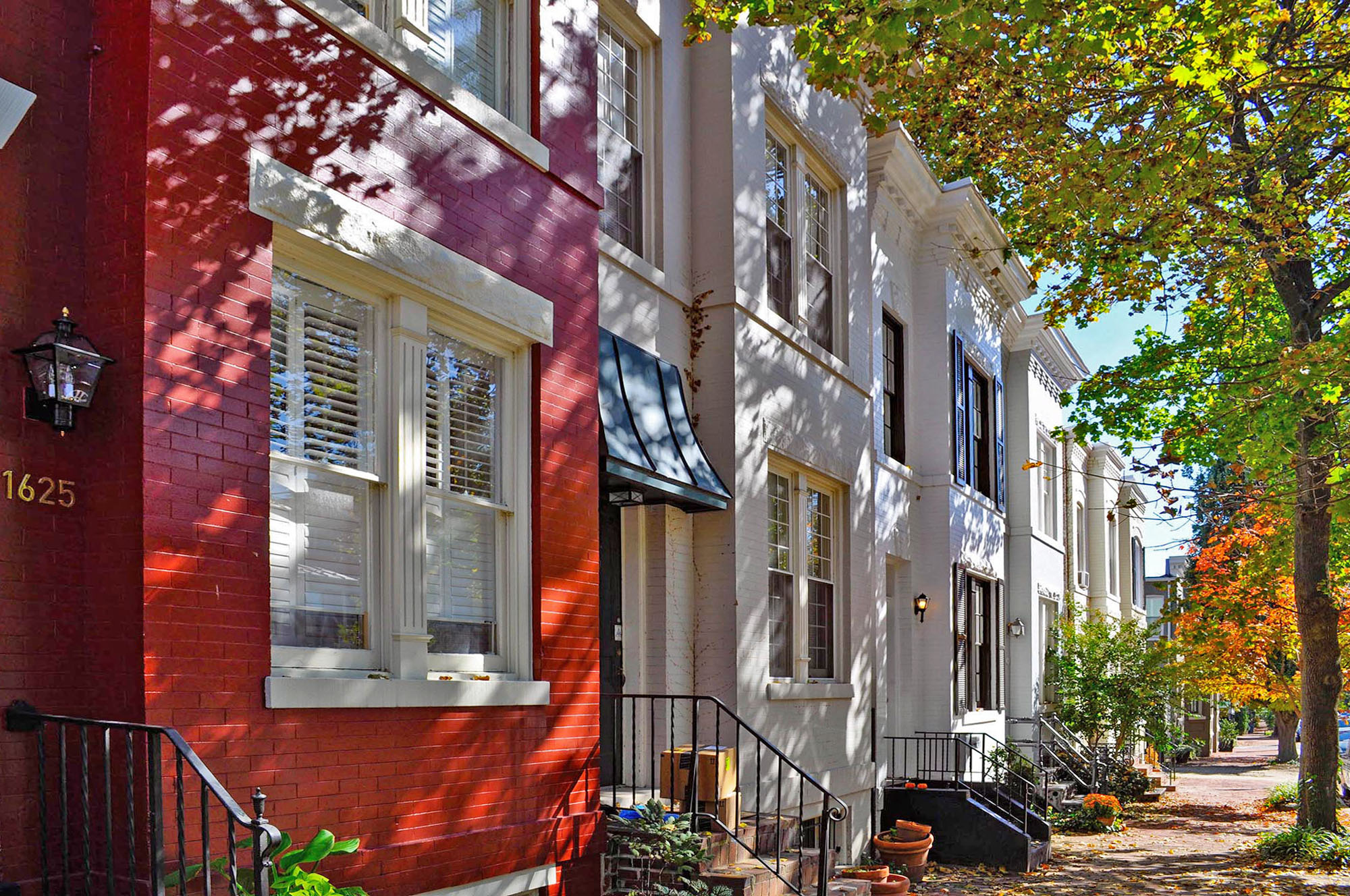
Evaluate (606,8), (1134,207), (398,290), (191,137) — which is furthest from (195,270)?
(1134,207)

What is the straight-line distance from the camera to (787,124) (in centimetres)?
1288

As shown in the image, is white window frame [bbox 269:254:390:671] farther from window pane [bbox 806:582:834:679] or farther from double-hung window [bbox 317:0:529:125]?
window pane [bbox 806:582:834:679]

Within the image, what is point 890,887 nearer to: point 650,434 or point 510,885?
point 650,434

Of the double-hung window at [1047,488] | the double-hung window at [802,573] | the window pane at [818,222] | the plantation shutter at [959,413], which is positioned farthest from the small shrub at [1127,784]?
the window pane at [818,222]

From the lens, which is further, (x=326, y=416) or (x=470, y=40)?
(x=470, y=40)

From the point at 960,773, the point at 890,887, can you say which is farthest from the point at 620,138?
the point at 960,773

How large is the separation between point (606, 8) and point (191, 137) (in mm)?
5707

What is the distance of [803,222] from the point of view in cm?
1330

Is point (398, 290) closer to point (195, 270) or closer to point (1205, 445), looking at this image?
point (195, 270)

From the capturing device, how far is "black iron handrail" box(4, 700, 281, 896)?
185 inches

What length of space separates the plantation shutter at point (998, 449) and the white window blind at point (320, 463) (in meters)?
16.5

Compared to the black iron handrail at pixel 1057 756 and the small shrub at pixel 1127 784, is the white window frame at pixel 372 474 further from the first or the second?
the small shrub at pixel 1127 784

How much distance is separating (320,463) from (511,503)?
1644 mm

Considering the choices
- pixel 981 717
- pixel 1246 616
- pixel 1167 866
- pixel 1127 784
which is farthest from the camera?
pixel 1127 784
